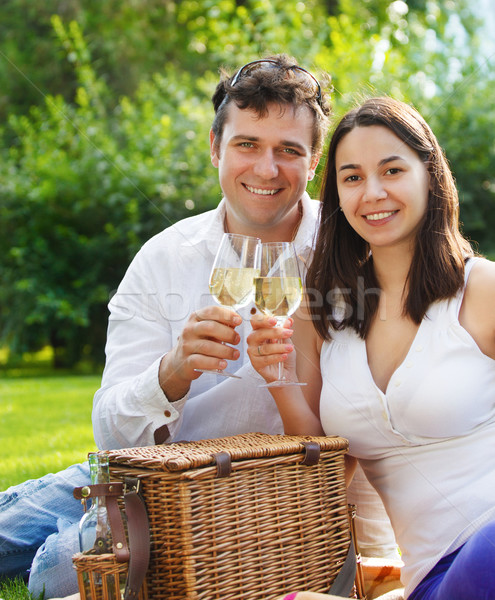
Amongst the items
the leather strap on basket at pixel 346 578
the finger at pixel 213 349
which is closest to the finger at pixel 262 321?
the finger at pixel 213 349

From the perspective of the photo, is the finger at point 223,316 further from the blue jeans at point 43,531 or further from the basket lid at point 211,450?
the blue jeans at point 43,531

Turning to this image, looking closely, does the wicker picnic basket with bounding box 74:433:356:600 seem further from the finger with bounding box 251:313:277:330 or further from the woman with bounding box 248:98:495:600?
the finger with bounding box 251:313:277:330

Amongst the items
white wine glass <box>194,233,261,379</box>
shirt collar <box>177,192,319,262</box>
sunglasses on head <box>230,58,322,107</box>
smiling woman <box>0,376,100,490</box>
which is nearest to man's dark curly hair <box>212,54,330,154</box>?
sunglasses on head <box>230,58,322,107</box>

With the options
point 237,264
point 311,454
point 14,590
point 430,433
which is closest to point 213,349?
point 237,264

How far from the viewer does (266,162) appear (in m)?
3.15

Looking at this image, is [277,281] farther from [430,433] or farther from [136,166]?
[136,166]

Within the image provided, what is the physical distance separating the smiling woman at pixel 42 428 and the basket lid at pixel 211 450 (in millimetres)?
2095

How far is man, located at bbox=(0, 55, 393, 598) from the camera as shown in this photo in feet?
9.34

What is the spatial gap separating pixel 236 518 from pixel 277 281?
30.3 inches

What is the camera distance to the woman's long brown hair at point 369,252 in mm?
2473

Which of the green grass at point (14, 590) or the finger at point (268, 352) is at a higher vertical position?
the finger at point (268, 352)

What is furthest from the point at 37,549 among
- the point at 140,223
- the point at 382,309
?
the point at 140,223

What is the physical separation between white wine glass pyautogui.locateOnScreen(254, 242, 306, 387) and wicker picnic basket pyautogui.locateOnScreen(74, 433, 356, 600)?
A: 45 centimetres

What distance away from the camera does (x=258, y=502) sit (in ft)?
6.86
